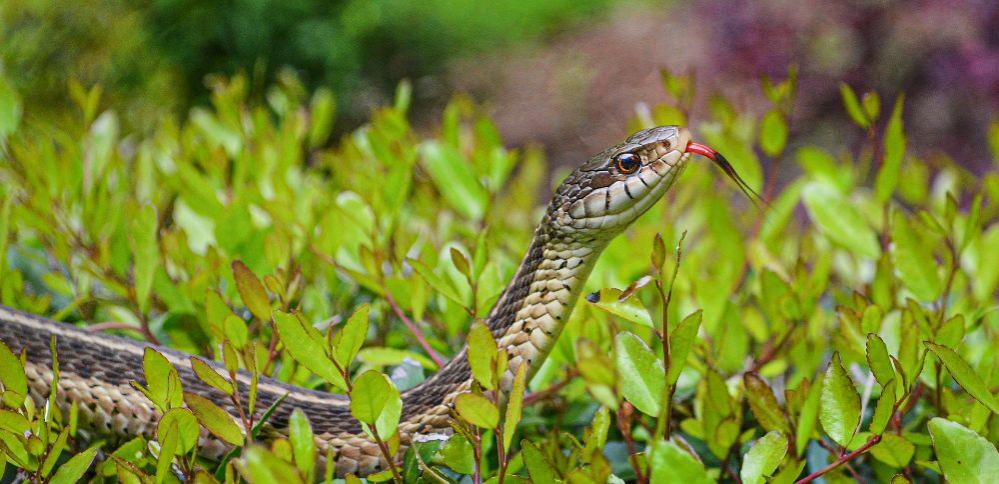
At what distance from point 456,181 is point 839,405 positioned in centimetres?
132

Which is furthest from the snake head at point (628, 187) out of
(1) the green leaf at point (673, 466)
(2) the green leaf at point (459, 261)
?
(1) the green leaf at point (673, 466)

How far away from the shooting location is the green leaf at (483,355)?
3.94 feet

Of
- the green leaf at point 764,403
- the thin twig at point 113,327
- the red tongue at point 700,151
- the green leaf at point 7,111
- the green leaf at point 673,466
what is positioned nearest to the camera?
the green leaf at point 673,466

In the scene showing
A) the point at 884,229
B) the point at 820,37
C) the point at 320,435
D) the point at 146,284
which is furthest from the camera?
the point at 820,37

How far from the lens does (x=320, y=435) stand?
1.64m

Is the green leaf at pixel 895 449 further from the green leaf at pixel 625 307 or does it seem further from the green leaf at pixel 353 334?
the green leaf at pixel 353 334

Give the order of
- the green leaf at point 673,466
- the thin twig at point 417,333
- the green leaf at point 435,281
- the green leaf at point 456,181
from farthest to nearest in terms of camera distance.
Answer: the green leaf at point 456,181 < the thin twig at point 417,333 < the green leaf at point 435,281 < the green leaf at point 673,466

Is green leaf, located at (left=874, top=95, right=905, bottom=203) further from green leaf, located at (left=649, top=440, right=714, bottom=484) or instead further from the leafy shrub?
green leaf, located at (left=649, top=440, right=714, bottom=484)

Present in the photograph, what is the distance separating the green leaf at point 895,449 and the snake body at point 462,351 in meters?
0.57

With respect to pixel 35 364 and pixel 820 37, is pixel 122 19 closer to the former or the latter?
pixel 820 37

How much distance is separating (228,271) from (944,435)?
1.36 metres

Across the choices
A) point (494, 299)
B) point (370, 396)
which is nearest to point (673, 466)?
point (370, 396)

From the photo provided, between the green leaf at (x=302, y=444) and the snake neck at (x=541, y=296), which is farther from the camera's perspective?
the snake neck at (x=541, y=296)

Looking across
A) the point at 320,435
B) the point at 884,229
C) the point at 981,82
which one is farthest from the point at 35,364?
the point at 981,82
